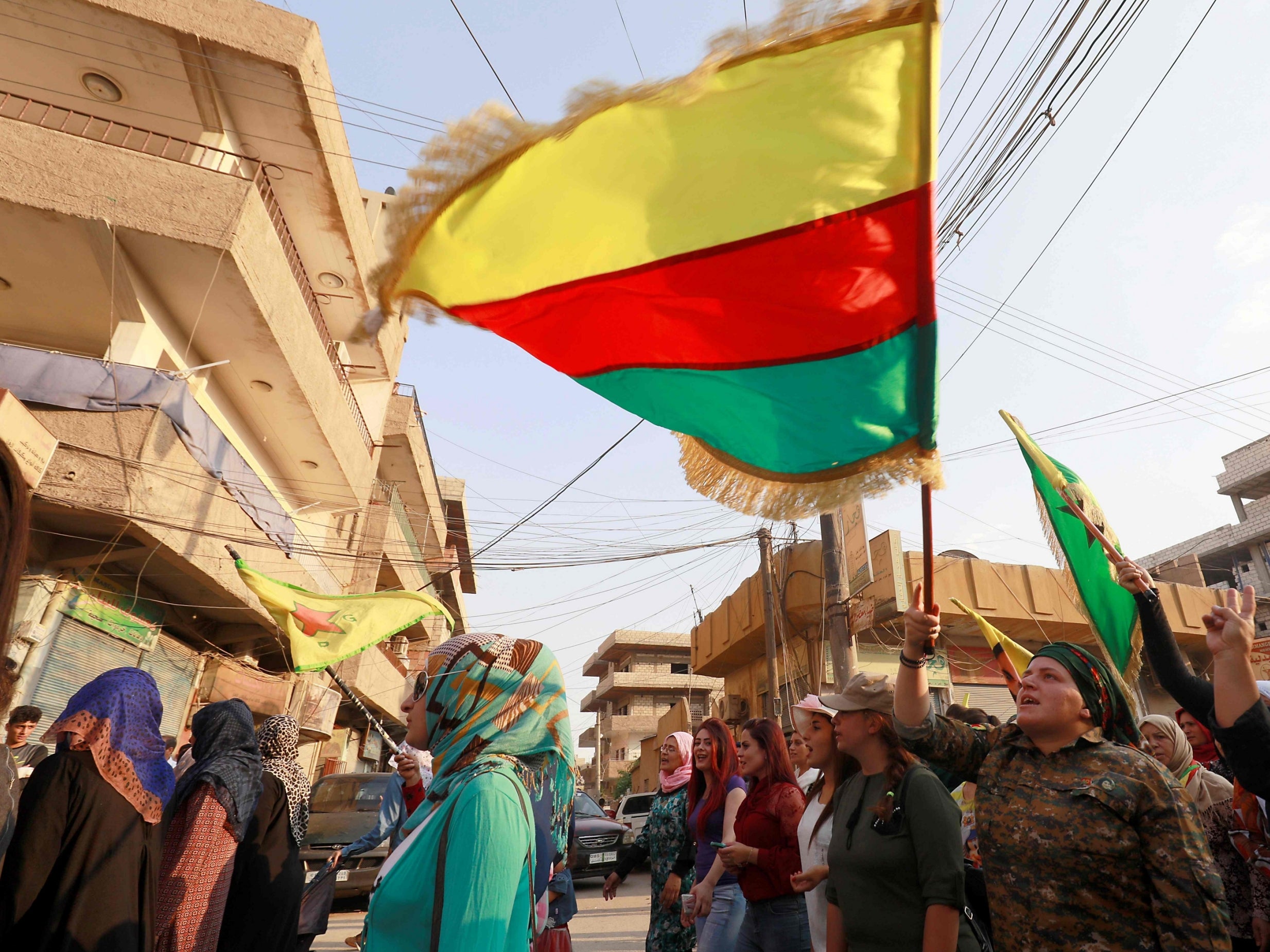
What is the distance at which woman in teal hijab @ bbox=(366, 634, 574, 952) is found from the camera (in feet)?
5.32

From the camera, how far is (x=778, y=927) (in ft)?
11.6

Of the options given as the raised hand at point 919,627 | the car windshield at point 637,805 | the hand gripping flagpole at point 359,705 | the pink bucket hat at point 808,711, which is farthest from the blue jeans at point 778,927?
the car windshield at point 637,805

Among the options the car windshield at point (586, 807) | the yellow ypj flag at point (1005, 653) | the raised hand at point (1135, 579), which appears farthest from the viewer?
the car windshield at point (586, 807)

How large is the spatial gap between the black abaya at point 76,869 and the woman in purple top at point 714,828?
2.41 meters

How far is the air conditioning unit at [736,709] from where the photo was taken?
74.6 ft

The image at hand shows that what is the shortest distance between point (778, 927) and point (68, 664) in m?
9.97

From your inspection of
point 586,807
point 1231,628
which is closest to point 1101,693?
point 1231,628

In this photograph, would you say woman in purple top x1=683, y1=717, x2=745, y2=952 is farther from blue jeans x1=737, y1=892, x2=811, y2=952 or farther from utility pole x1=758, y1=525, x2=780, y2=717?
utility pole x1=758, y1=525, x2=780, y2=717

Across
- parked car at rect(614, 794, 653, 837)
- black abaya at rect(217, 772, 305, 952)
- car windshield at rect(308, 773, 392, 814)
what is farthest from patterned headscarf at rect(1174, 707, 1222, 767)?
parked car at rect(614, 794, 653, 837)

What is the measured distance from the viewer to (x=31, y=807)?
2604mm

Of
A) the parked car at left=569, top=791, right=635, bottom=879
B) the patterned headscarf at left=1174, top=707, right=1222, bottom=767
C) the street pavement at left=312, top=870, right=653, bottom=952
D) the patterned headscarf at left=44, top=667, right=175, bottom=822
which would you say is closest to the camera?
the patterned headscarf at left=44, top=667, right=175, bottom=822

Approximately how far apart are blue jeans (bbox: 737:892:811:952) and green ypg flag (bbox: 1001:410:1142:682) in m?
1.86

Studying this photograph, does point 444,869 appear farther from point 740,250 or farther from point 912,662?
point 740,250

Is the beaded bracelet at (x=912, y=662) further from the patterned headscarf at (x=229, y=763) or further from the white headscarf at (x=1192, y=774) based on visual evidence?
the patterned headscarf at (x=229, y=763)
